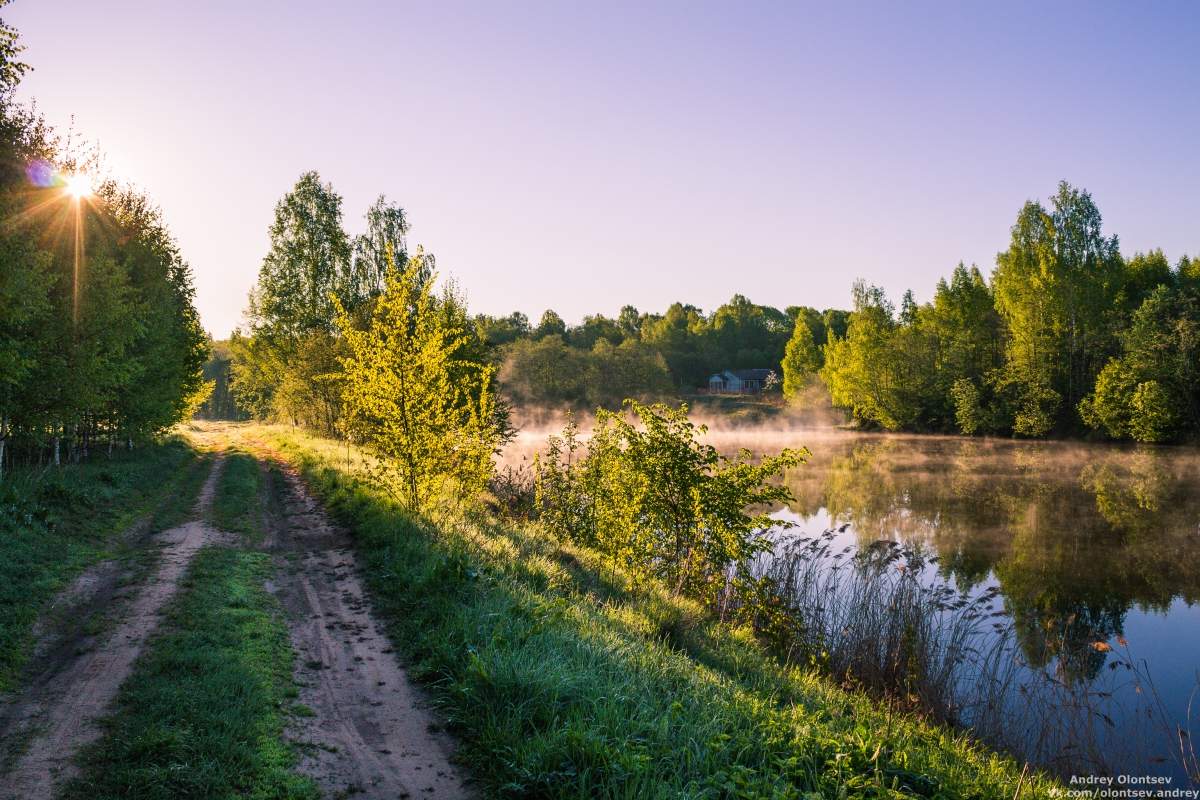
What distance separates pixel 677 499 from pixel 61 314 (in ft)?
61.0

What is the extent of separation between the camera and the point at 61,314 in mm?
18062

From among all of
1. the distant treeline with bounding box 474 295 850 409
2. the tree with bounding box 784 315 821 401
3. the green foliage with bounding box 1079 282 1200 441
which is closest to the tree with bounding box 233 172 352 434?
the distant treeline with bounding box 474 295 850 409

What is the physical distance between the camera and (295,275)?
4159 cm

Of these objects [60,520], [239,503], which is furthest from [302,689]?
[239,503]

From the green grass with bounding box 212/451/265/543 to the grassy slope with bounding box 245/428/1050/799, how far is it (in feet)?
18.1

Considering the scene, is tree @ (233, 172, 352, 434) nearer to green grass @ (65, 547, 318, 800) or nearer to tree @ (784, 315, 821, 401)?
green grass @ (65, 547, 318, 800)

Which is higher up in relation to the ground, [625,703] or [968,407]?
[968,407]

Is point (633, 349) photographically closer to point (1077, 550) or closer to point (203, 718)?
point (1077, 550)

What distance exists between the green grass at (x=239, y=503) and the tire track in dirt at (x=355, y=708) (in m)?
4.50

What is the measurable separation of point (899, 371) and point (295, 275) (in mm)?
52999

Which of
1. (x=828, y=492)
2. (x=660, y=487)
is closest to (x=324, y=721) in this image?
(x=660, y=487)

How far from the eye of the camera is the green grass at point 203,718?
4.93 metres

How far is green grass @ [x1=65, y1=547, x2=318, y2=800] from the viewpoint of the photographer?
4934 millimetres

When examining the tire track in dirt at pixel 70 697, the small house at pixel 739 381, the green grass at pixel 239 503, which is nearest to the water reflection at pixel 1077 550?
the tire track in dirt at pixel 70 697
